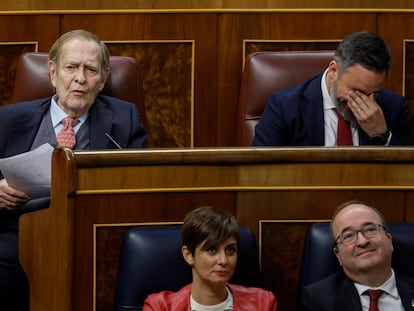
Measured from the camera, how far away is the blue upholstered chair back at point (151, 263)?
42.3 inches

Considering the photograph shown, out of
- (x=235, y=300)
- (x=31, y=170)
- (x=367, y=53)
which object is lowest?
(x=235, y=300)

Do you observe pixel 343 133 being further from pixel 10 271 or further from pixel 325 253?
pixel 10 271

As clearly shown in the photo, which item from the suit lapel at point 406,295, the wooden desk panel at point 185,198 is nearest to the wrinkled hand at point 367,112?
the wooden desk panel at point 185,198

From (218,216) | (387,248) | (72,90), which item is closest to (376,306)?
(387,248)

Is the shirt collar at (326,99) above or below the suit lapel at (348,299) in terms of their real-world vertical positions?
above

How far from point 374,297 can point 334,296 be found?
0.04m

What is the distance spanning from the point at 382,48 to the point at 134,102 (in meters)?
0.32

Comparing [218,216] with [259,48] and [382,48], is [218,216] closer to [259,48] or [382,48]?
[382,48]

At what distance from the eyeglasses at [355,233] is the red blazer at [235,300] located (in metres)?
0.09

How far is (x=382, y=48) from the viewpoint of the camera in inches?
52.1

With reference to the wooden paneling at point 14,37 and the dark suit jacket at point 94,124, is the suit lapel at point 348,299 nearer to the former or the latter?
the dark suit jacket at point 94,124

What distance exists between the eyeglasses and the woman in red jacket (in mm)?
96

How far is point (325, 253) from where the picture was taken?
1.11 metres

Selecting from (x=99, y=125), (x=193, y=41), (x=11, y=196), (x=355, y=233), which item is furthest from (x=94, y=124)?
(x=355, y=233)
